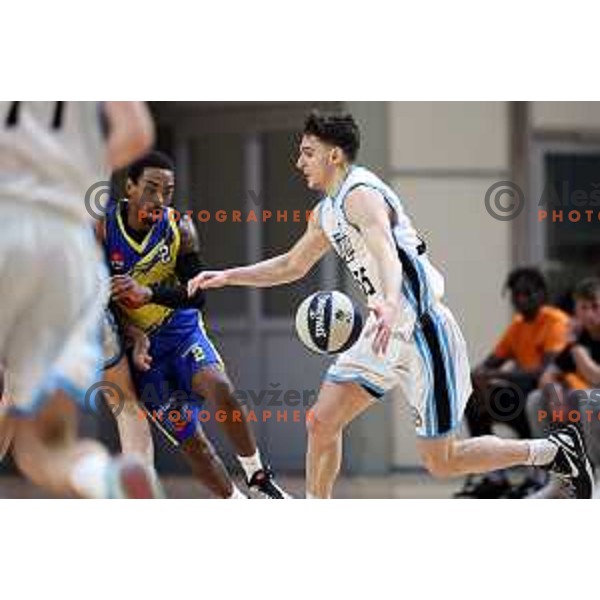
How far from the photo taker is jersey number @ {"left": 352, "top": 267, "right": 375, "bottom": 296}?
9.16m

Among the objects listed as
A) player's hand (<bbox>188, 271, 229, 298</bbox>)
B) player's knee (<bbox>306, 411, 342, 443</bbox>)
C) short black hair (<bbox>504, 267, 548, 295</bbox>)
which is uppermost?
short black hair (<bbox>504, 267, 548, 295</bbox>)

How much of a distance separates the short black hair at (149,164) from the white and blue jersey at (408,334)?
72 cm

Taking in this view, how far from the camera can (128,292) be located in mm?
9234

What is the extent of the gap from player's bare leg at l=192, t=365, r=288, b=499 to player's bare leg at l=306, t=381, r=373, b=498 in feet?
0.58

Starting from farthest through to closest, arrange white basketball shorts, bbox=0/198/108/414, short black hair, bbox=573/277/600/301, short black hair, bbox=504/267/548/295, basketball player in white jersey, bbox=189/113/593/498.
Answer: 1. short black hair, bbox=573/277/600/301
2. short black hair, bbox=504/267/548/295
3. basketball player in white jersey, bbox=189/113/593/498
4. white basketball shorts, bbox=0/198/108/414

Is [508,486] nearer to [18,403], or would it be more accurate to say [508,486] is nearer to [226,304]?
[226,304]

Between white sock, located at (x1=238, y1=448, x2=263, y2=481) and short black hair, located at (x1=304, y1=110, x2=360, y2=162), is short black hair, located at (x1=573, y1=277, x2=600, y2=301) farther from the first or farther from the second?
white sock, located at (x1=238, y1=448, x2=263, y2=481)

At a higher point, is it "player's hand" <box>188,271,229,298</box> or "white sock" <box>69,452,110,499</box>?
"player's hand" <box>188,271,229,298</box>


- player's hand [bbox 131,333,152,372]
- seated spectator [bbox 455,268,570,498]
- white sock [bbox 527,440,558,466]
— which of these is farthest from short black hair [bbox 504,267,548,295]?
player's hand [bbox 131,333,152,372]

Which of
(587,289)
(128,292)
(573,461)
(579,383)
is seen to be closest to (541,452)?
(573,461)

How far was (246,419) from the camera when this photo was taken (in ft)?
30.9

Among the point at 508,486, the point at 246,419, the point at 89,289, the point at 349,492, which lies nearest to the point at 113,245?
the point at 89,289
